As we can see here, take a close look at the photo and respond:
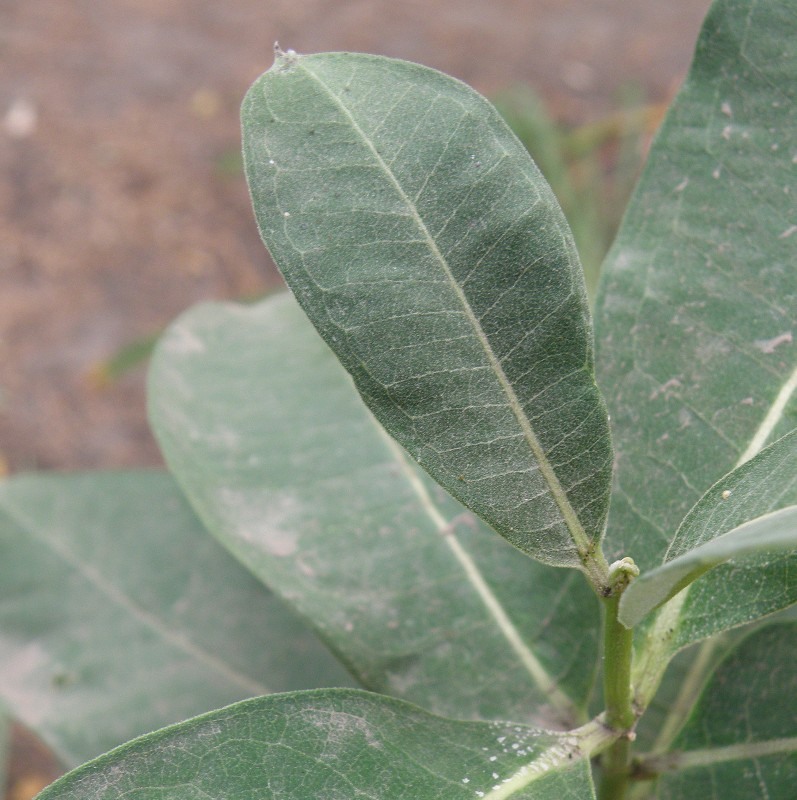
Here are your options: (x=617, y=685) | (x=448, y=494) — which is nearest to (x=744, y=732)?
(x=617, y=685)

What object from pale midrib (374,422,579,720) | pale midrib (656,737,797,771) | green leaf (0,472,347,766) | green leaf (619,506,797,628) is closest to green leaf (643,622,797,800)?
pale midrib (656,737,797,771)

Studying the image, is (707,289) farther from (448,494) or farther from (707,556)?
(707,556)

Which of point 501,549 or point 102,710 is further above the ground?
point 501,549

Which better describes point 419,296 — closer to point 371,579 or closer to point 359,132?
point 359,132

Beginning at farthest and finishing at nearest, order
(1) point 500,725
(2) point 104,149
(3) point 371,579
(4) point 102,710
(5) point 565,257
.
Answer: (2) point 104,149
(4) point 102,710
(3) point 371,579
(1) point 500,725
(5) point 565,257

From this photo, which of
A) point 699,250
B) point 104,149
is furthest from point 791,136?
point 104,149

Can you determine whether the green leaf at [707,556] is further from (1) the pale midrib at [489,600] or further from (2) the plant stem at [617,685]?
(1) the pale midrib at [489,600]

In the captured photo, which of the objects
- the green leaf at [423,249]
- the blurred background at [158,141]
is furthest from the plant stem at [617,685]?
the blurred background at [158,141]
